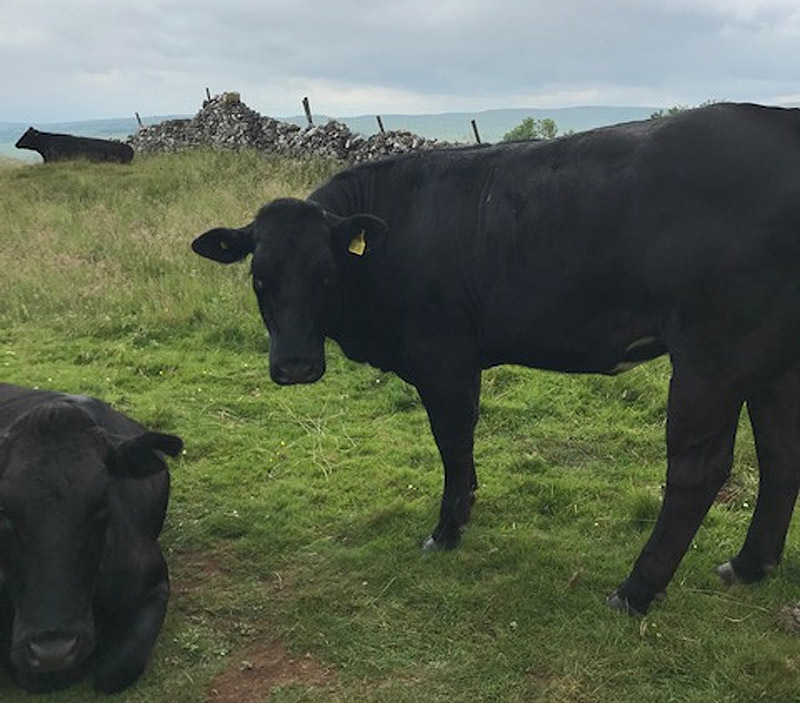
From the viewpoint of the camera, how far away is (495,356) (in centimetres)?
445

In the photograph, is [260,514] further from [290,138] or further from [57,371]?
[290,138]

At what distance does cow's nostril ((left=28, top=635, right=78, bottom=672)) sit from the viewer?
296cm

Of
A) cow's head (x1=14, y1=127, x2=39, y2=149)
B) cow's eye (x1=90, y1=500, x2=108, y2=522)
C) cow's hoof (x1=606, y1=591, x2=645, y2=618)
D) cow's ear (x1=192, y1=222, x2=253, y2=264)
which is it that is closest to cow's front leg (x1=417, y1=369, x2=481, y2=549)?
cow's hoof (x1=606, y1=591, x2=645, y2=618)

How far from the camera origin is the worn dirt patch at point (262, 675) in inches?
139

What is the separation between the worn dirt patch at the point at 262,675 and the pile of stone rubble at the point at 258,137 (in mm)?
11854

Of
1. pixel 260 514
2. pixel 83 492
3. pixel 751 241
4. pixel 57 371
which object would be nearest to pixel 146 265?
pixel 57 371

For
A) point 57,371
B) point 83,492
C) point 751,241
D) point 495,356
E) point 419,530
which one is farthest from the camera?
point 57,371

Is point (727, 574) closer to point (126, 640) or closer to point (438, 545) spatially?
point (438, 545)

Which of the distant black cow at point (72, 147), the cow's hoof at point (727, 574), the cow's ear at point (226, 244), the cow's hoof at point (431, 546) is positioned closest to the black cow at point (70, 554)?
the cow's ear at point (226, 244)

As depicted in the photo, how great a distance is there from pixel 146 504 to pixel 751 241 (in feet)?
9.86

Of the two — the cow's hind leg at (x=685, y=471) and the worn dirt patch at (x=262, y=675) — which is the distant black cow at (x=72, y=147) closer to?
the worn dirt patch at (x=262, y=675)

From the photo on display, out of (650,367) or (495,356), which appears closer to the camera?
(495,356)

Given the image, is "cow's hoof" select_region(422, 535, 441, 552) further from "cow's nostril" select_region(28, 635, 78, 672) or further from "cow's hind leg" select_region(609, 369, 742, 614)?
"cow's nostril" select_region(28, 635, 78, 672)

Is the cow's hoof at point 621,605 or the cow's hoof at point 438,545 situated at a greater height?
the cow's hoof at point 438,545
